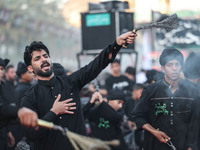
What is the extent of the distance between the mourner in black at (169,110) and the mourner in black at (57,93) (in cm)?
100

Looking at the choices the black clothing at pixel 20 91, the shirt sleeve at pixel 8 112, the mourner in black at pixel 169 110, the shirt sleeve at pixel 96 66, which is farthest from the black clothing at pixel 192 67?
the shirt sleeve at pixel 8 112

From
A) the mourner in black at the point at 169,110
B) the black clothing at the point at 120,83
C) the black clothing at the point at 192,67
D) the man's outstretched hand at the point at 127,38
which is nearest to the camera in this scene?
the man's outstretched hand at the point at 127,38

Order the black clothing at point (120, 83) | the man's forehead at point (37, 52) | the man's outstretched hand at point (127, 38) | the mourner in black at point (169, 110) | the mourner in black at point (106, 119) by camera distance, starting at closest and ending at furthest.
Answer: the man's outstretched hand at point (127, 38)
the man's forehead at point (37, 52)
the mourner in black at point (169, 110)
the mourner in black at point (106, 119)
the black clothing at point (120, 83)

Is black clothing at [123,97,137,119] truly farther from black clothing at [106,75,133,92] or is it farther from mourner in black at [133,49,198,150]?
mourner in black at [133,49,198,150]

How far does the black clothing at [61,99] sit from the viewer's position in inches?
158

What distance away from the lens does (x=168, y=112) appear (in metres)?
4.69

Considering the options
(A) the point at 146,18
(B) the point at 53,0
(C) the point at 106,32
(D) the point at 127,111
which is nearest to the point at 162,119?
(D) the point at 127,111

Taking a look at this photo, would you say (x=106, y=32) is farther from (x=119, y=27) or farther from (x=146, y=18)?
(x=146, y=18)

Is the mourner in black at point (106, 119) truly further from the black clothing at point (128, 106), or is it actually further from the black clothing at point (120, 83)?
the black clothing at point (120, 83)

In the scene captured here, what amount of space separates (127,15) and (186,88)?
5317 mm

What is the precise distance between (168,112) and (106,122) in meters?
2.01

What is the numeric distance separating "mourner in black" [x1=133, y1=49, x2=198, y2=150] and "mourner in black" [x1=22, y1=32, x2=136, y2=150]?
1.00m

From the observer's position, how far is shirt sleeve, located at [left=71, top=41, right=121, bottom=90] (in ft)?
13.5

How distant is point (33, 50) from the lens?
431cm
